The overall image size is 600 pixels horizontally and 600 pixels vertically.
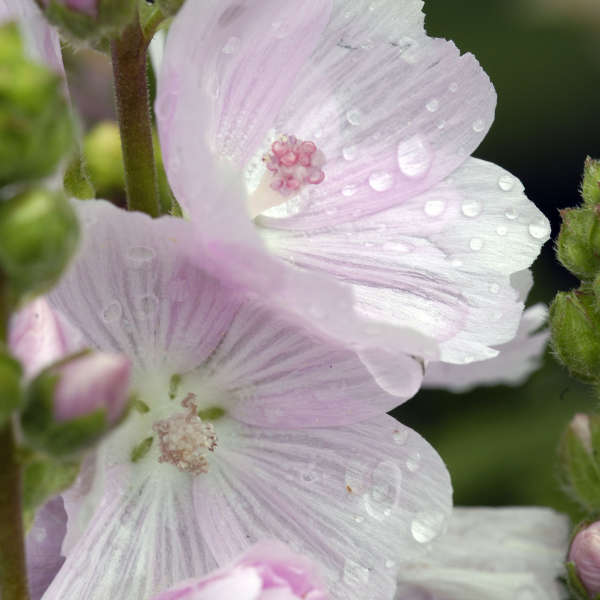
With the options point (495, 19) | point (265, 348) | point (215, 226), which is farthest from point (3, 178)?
point (495, 19)

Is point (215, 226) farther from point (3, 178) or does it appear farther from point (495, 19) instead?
point (495, 19)

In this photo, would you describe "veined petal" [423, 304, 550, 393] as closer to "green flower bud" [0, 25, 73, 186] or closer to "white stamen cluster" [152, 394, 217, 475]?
"white stamen cluster" [152, 394, 217, 475]

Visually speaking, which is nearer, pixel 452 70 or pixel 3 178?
pixel 3 178

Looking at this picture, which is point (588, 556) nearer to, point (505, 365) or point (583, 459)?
point (583, 459)

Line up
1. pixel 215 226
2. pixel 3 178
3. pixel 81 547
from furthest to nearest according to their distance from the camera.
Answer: pixel 81 547 < pixel 215 226 < pixel 3 178

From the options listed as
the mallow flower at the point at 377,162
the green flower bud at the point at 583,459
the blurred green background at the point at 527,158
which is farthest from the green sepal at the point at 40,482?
the blurred green background at the point at 527,158

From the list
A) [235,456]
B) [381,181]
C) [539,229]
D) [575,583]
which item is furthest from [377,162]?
[575,583]

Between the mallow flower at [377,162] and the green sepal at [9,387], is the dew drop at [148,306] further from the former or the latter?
the green sepal at [9,387]
